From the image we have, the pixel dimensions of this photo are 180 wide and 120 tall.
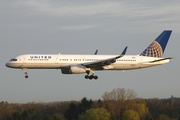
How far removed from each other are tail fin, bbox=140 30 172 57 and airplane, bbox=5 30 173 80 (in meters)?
1.22

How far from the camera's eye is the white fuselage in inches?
3167

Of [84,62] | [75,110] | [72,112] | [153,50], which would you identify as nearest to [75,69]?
[84,62]

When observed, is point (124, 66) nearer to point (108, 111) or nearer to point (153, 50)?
point (153, 50)

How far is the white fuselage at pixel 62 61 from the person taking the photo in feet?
264

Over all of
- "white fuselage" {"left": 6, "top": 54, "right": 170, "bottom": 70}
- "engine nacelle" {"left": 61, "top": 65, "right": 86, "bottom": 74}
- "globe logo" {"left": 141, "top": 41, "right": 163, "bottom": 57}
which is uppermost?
"globe logo" {"left": 141, "top": 41, "right": 163, "bottom": 57}

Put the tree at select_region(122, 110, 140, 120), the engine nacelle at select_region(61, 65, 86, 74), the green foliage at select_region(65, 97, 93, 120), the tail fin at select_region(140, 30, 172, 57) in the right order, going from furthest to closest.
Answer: the green foliage at select_region(65, 97, 93, 120)
the tree at select_region(122, 110, 140, 120)
the tail fin at select_region(140, 30, 172, 57)
the engine nacelle at select_region(61, 65, 86, 74)

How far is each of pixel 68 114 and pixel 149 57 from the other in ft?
228

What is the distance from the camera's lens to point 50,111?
189 m

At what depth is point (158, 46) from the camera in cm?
9456

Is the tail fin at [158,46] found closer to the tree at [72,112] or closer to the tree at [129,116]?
the tree at [129,116]

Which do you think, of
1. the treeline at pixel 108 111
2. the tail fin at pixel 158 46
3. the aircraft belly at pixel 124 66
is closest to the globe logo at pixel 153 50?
the tail fin at pixel 158 46

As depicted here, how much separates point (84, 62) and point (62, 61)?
381 cm

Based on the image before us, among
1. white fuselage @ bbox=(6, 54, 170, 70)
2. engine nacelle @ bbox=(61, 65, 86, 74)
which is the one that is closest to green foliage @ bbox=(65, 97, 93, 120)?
white fuselage @ bbox=(6, 54, 170, 70)

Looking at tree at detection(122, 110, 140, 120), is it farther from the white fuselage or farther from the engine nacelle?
the engine nacelle
